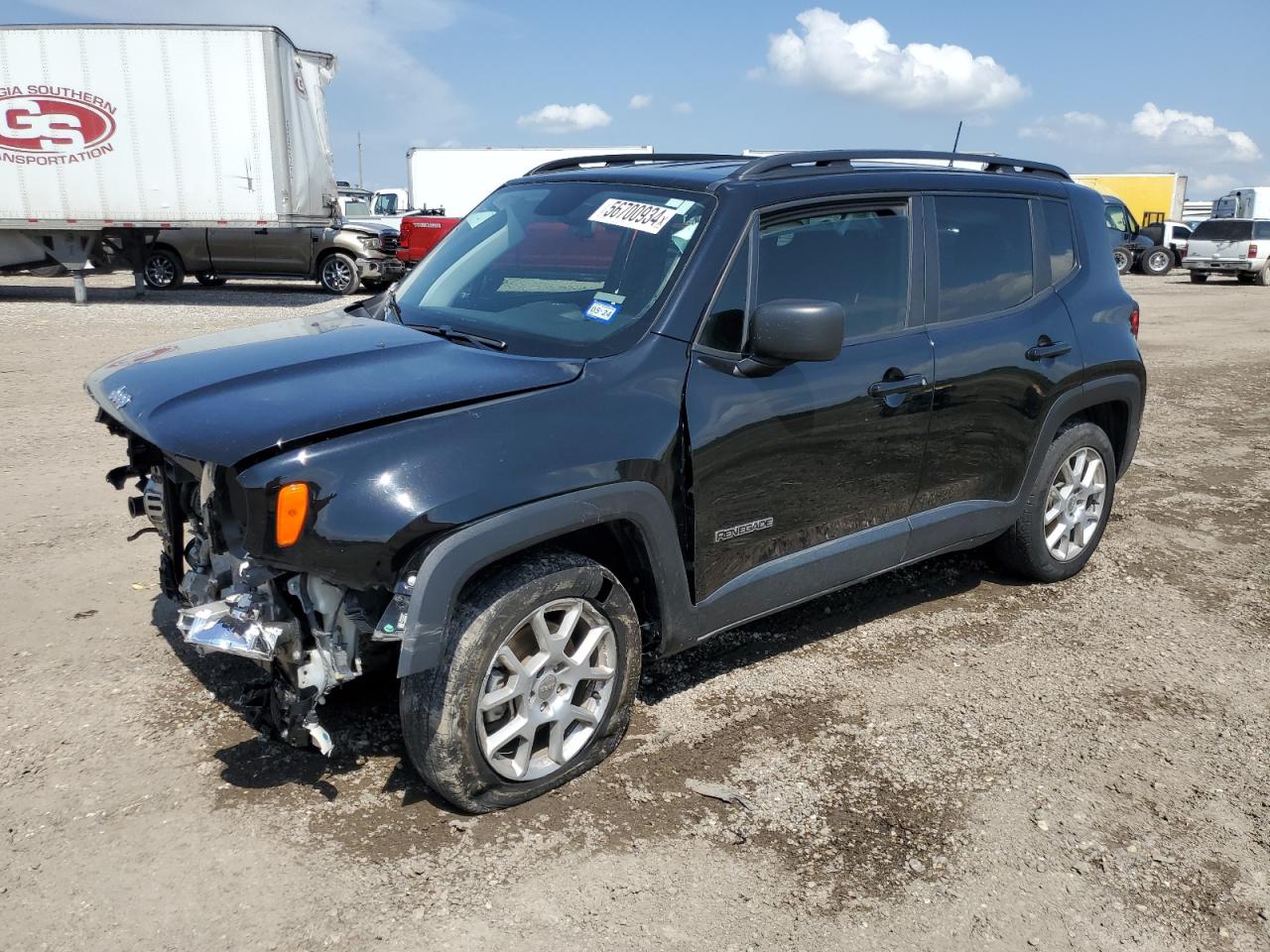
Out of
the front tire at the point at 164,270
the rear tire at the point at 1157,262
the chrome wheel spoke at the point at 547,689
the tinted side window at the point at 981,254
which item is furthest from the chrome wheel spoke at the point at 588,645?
the rear tire at the point at 1157,262

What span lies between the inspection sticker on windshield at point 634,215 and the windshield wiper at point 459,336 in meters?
0.64

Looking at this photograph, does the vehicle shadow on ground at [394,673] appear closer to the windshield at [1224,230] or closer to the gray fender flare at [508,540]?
the gray fender flare at [508,540]

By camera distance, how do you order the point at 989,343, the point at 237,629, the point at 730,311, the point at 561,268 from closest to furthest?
1. the point at 237,629
2. the point at 730,311
3. the point at 561,268
4. the point at 989,343

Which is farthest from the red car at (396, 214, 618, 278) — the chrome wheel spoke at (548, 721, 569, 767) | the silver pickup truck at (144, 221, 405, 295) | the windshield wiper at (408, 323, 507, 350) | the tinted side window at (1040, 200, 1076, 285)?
the silver pickup truck at (144, 221, 405, 295)

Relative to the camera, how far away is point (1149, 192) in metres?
39.4

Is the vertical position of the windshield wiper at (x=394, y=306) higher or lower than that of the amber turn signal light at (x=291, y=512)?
higher

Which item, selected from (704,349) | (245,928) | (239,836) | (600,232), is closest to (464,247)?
(600,232)

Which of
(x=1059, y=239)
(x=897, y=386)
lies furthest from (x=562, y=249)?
(x=1059, y=239)

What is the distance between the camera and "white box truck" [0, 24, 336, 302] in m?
15.2

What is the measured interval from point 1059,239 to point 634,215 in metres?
2.23

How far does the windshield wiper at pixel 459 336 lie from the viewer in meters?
3.30

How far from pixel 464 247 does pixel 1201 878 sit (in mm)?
3284

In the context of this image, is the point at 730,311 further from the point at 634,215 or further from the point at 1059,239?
the point at 1059,239

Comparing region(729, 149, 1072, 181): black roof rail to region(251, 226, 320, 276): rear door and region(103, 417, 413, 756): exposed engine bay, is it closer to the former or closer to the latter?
region(103, 417, 413, 756): exposed engine bay
